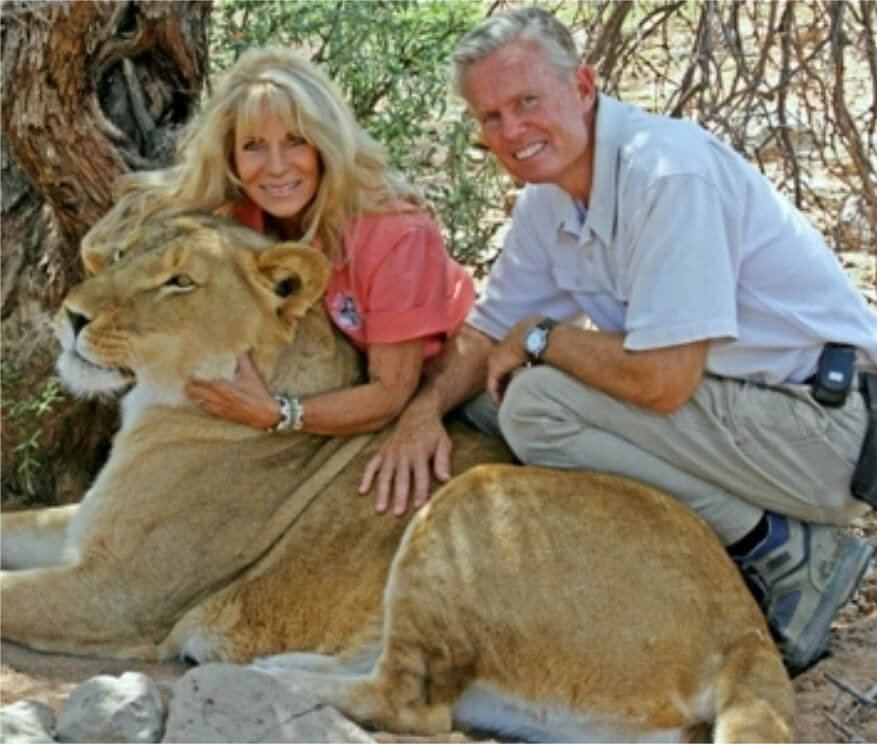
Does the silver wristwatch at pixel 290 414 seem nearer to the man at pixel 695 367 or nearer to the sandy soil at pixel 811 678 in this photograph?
the man at pixel 695 367

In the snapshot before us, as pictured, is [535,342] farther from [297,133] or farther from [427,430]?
[297,133]

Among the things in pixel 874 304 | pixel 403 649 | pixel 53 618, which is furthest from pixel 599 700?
pixel 874 304

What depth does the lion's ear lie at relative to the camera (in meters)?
5.09

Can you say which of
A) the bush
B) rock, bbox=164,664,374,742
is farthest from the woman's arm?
the bush

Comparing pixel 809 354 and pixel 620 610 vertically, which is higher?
pixel 809 354

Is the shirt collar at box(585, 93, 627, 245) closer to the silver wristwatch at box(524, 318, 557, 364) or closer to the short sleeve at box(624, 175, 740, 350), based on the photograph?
the short sleeve at box(624, 175, 740, 350)

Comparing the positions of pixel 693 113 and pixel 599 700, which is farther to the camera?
pixel 693 113

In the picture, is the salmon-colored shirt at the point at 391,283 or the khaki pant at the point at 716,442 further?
the salmon-colored shirt at the point at 391,283

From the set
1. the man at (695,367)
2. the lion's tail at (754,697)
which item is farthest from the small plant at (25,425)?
the lion's tail at (754,697)

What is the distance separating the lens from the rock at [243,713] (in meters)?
4.28

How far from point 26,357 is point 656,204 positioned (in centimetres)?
258

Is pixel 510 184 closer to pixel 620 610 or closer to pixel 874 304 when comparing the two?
pixel 874 304

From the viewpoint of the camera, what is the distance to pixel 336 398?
520 cm

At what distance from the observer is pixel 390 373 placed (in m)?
5.23
